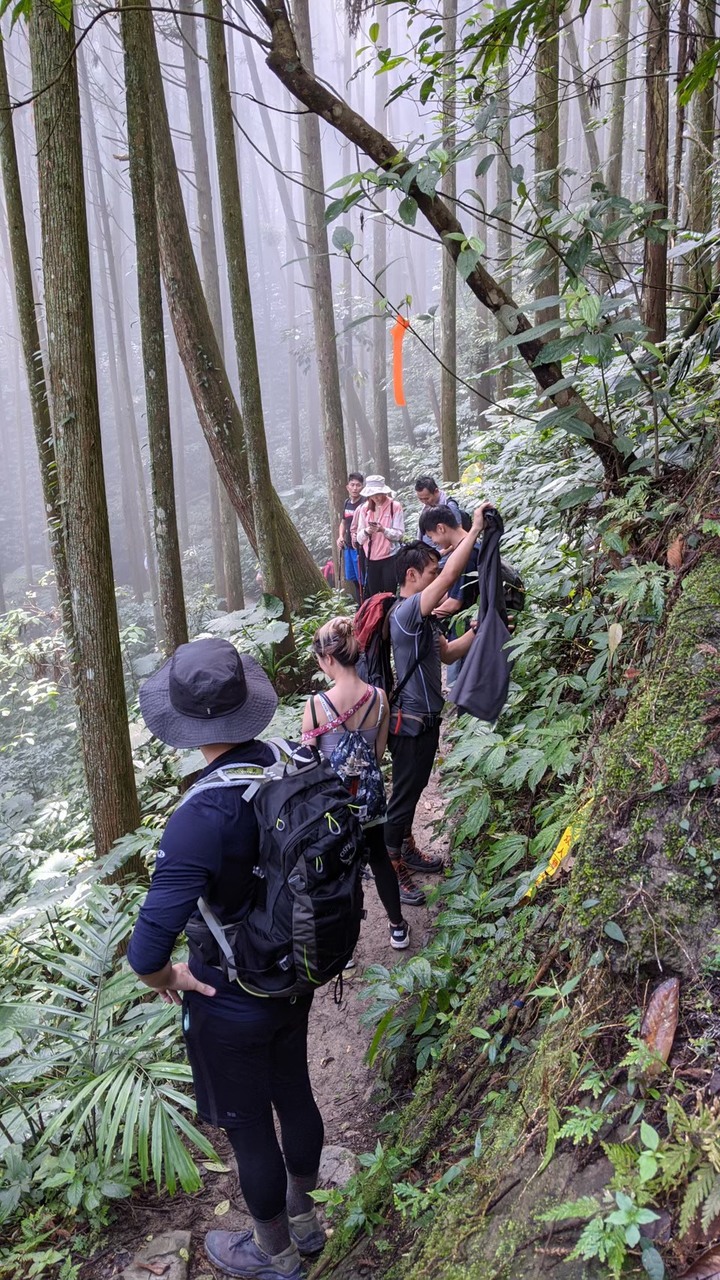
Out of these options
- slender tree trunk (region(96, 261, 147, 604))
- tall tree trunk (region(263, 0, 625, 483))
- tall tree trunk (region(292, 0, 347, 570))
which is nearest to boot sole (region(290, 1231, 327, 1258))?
tall tree trunk (region(263, 0, 625, 483))

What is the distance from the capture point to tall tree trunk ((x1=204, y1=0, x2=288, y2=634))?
5820mm

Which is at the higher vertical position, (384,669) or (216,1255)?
(384,669)

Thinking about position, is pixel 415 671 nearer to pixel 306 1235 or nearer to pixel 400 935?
pixel 400 935

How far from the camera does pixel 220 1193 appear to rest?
123 inches

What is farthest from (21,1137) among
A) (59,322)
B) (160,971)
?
(59,322)

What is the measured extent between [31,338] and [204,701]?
4.70 meters

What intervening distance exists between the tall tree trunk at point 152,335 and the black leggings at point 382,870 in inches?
95.4

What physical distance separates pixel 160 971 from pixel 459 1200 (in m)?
0.96

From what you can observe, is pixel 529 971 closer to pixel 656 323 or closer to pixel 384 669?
pixel 384 669

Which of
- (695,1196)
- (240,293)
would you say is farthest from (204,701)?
(240,293)

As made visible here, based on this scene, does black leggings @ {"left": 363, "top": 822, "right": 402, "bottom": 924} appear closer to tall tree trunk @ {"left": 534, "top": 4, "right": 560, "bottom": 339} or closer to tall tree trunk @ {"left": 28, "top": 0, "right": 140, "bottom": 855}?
tall tree trunk @ {"left": 28, "top": 0, "right": 140, "bottom": 855}

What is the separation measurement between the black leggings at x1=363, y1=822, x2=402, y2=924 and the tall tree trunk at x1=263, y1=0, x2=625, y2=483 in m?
2.10

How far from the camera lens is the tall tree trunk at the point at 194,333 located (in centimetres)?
678

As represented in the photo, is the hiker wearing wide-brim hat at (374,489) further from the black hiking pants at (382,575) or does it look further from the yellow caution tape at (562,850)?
the yellow caution tape at (562,850)
